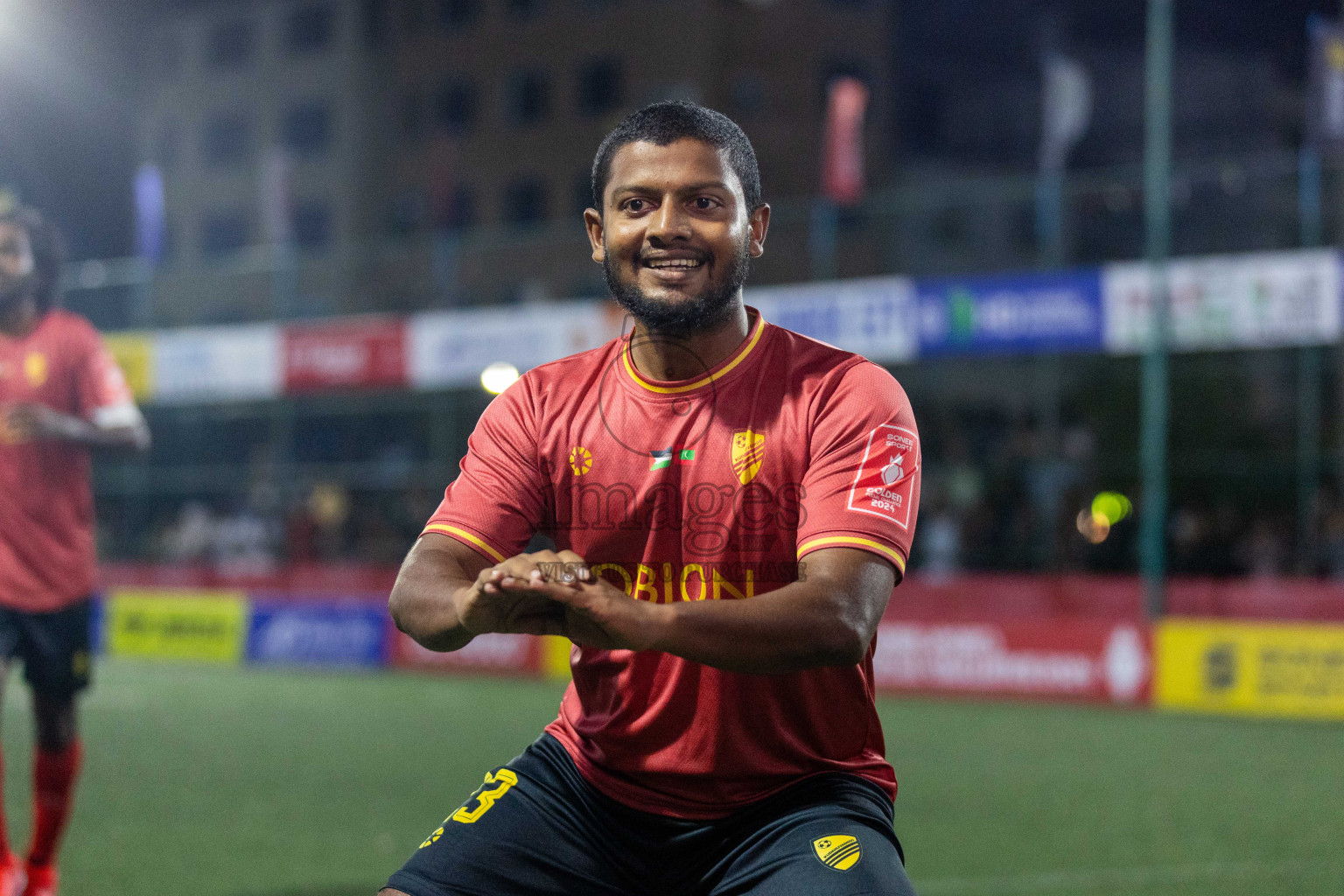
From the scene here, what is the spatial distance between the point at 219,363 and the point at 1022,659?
13422 mm

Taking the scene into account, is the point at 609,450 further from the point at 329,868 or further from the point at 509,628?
the point at 329,868

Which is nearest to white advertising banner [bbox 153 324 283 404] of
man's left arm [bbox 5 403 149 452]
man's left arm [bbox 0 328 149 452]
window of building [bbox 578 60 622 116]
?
man's left arm [bbox 0 328 149 452]

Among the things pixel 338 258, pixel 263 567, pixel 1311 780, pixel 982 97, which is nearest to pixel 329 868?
pixel 1311 780

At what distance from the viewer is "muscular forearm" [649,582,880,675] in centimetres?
258

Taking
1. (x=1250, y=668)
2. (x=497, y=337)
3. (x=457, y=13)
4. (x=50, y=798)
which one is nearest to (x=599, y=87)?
(x=457, y=13)

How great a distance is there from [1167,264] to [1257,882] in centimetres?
1092

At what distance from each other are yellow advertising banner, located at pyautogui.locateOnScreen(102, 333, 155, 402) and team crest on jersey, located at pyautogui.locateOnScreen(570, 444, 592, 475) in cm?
2286

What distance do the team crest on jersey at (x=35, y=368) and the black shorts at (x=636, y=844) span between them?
3906mm

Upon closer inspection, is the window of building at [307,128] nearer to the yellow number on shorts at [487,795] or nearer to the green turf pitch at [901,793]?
the green turf pitch at [901,793]

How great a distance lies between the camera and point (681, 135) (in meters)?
2.96

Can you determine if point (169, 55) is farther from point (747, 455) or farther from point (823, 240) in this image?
point (747, 455)

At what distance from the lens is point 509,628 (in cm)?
271

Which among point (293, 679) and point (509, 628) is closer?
point (509, 628)

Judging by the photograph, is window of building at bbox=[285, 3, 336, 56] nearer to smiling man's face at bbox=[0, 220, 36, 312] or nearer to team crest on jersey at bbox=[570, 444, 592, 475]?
smiling man's face at bbox=[0, 220, 36, 312]
